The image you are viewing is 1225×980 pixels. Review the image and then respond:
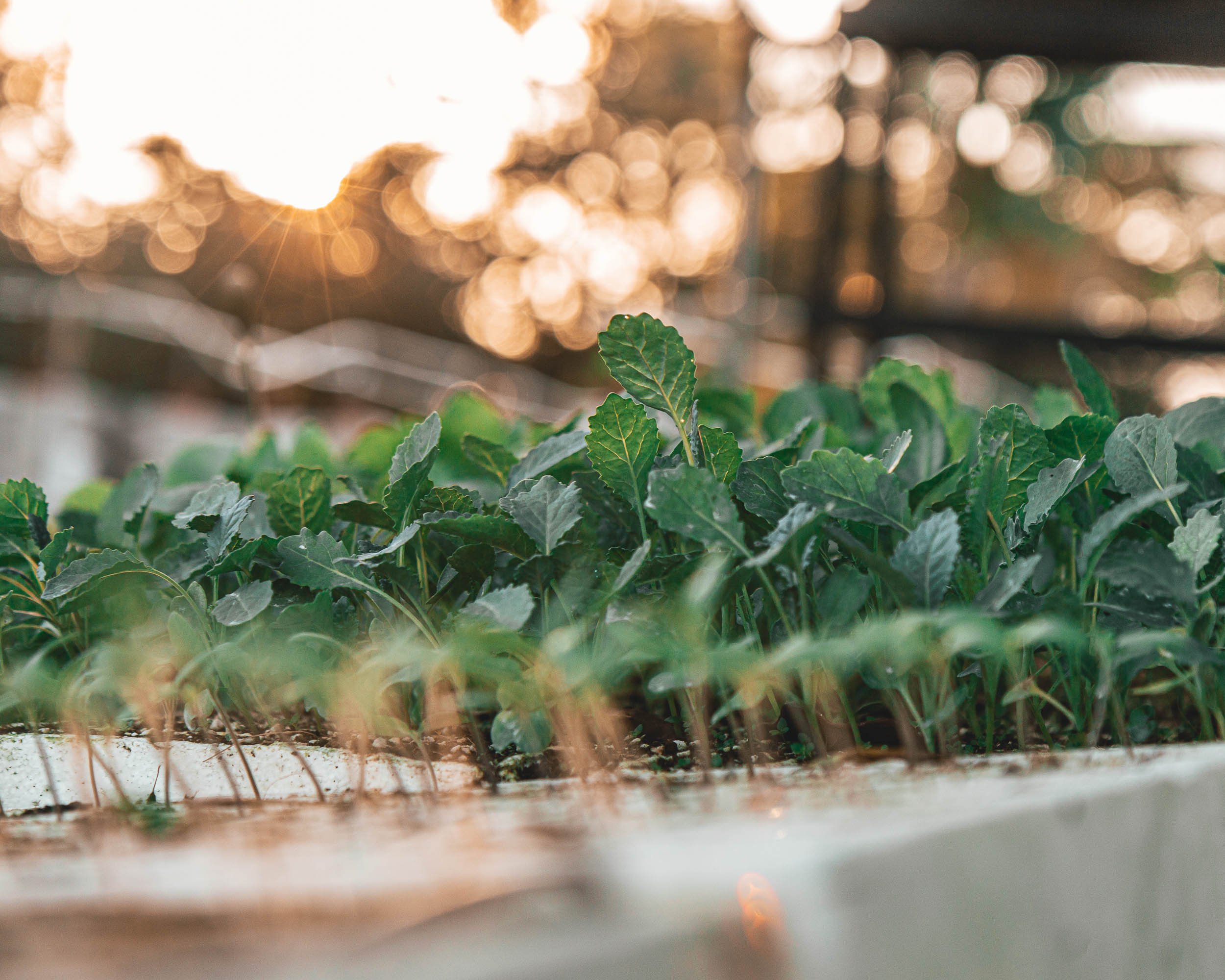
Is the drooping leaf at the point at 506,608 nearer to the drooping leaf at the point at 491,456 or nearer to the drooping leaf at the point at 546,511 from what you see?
the drooping leaf at the point at 546,511

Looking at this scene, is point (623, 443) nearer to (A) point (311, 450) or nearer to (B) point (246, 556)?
(B) point (246, 556)

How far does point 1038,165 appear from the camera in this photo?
16.5 metres

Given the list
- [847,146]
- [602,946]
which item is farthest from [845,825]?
[847,146]

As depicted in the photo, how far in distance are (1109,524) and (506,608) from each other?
1.58ft

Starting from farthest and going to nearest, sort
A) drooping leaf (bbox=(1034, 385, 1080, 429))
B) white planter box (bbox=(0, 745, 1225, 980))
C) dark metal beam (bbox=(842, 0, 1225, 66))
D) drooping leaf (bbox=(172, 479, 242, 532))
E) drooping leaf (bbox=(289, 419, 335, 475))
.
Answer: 1. dark metal beam (bbox=(842, 0, 1225, 66))
2. drooping leaf (bbox=(289, 419, 335, 475))
3. drooping leaf (bbox=(1034, 385, 1080, 429))
4. drooping leaf (bbox=(172, 479, 242, 532))
5. white planter box (bbox=(0, 745, 1225, 980))

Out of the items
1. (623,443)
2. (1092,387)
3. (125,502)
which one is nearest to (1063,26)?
(1092,387)

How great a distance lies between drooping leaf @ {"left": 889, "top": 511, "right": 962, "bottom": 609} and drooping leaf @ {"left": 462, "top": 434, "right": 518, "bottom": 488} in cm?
43

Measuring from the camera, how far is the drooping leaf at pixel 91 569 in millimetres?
799

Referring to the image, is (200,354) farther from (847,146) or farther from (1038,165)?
(1038,165)

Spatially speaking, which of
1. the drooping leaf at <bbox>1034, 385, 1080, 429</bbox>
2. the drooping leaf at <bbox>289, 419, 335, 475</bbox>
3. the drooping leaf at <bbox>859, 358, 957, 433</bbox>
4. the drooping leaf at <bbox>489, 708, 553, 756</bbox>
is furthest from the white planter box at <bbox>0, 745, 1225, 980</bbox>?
the drooping leaf at <bbox>289, 419, 335, 475</bbox>

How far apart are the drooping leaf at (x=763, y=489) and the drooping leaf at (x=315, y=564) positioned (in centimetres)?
34

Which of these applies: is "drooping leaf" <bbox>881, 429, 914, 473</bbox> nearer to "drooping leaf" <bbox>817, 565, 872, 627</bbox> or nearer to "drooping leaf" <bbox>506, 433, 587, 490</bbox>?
"drooping leaf" <bbox>817, 565, 872, 627</bbox>

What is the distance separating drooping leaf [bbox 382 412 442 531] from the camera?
82 cm

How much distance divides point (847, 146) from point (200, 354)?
4.19 m
